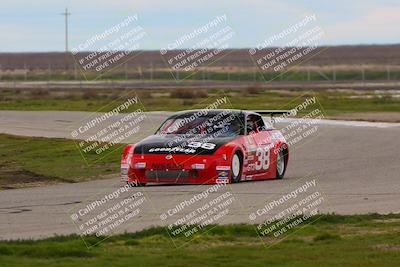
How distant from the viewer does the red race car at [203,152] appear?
68.7 feet

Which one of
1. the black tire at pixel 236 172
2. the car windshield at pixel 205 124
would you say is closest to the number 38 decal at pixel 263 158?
the car windshield at pixel 205 124

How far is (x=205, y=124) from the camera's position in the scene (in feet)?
72.3

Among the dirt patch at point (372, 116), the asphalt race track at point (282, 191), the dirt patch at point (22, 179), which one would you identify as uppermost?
the dirt patch at point (22, 179)

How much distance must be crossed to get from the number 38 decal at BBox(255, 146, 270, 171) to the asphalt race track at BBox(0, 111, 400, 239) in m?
0.38

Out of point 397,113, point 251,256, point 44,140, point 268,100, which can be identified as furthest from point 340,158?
point 268,100

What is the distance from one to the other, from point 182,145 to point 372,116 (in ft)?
77.1

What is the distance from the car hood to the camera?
68.8 ft

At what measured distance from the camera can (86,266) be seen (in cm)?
1152

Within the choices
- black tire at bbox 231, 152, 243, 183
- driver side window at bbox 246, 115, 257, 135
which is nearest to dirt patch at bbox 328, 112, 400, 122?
driver side window at bbox 246, 115, 257, 135

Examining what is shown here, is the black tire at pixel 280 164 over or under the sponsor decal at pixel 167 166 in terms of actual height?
under

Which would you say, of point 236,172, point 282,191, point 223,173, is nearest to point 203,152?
point 223,173

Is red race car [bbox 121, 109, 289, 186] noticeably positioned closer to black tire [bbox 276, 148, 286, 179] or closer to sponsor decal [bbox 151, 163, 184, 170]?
sponsor decal [bbox 151, 163, 184, 170]

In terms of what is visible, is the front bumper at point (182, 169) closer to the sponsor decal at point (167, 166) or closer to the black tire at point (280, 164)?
the sponsor decal at point (167, 166)

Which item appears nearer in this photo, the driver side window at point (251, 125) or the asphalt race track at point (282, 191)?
the asphalt race track at point (282, 191)
